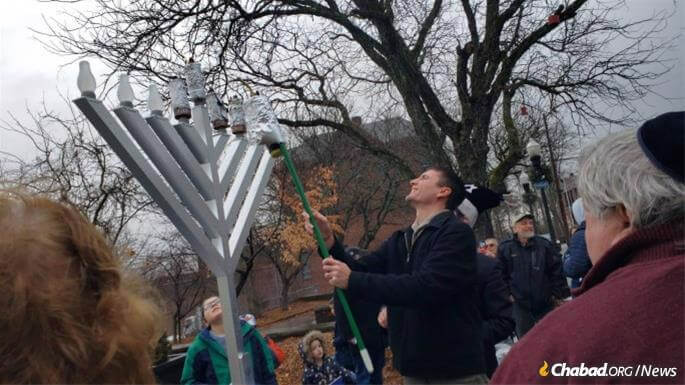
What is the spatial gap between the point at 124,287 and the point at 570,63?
1002 centimetres

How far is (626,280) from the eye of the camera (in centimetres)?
128

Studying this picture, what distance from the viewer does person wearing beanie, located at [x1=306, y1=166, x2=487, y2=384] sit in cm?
254

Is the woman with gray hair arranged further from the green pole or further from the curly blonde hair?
the green pole

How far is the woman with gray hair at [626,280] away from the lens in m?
1.19

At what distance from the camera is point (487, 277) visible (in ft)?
11.5

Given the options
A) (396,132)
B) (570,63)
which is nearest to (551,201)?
(396,132)

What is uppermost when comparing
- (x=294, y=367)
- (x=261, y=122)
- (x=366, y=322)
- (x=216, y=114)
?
(x=216, y=114)

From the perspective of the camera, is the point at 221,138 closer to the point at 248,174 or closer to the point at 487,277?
the point at 248,174

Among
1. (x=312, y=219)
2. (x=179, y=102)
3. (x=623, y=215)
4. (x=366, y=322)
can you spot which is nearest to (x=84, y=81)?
(x=179, y=102)

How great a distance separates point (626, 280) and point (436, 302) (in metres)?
1.35

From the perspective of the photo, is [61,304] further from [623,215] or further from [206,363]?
[206,363]

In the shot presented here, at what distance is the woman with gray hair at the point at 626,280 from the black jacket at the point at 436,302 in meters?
1.08

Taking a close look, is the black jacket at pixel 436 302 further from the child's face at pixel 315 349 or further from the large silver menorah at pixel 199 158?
the child's face at pixel 315 349

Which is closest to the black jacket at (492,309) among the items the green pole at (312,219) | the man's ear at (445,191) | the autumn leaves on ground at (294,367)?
the man's ear at (445,191)
